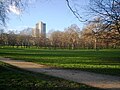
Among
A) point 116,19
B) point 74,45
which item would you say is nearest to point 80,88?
point 116,19

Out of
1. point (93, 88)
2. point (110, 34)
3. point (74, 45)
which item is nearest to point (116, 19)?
point (110, 34)

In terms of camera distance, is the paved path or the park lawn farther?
the park lawn

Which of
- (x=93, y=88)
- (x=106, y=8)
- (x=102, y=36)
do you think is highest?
(x=106, y=8)

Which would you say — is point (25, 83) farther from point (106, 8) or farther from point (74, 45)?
point (74, 45)

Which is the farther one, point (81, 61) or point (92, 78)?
point (81, 61)

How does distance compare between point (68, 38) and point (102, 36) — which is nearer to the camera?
point (102, 36)

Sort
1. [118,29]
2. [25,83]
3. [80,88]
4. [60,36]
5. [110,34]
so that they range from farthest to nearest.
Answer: [60,36] < [110,34] < [118,29] < [25,83] < [80,88]

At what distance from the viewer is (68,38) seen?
154250mm

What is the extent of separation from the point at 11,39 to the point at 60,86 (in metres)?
139

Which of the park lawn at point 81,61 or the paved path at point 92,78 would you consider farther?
the park lawn at point 81,61

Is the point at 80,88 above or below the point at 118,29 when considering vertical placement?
below

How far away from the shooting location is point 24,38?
161 m

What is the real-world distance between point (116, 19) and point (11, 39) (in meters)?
129

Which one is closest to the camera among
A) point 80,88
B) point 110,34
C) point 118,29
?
point 80,88
